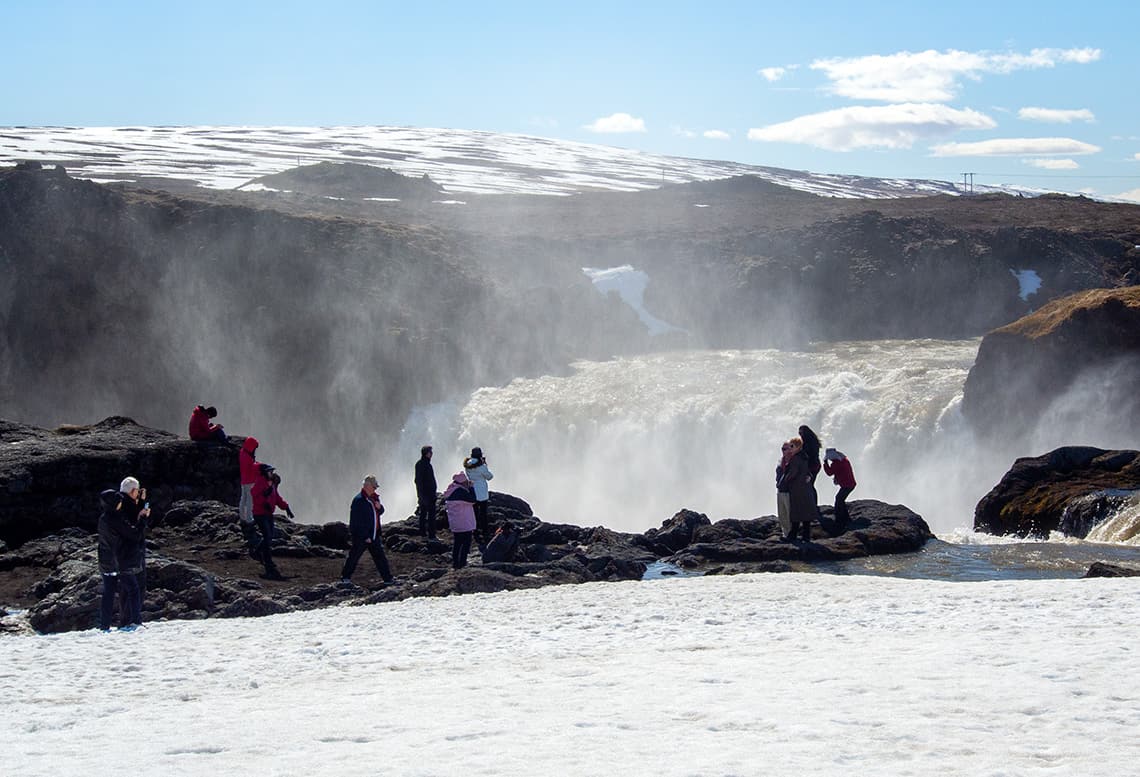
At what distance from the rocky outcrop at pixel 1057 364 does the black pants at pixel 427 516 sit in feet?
64.1

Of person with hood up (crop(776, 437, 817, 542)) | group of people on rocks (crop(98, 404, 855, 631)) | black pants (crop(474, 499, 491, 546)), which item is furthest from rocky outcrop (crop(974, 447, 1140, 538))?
black pants (crop(474, 499, 491, 546))

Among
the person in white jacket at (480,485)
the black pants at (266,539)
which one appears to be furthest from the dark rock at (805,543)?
the black pants at (266,539)

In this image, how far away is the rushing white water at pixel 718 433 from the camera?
36688 mm

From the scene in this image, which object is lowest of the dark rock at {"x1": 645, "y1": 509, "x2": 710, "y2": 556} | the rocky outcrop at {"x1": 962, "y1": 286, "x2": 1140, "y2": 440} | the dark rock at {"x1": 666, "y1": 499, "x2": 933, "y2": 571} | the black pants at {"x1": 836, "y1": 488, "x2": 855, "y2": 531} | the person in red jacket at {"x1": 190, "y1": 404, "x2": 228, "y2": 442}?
the dark rock at {"x1": 645, "y1": 509, "x2": 710, "y2": 556}

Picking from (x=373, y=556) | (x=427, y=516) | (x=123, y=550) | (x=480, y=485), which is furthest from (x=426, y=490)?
(x=123, y=550)

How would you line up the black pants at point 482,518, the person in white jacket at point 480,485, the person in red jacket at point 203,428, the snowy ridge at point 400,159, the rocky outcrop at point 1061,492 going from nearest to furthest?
the person in white jacket at point 480,485
the black pants at point 482,518
the rocky outcrop at point 1061,492
the person in red jacket at point 203,428
the snowy ridge at point 400,159

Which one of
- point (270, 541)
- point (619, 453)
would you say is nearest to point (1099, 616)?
point (270, 541)

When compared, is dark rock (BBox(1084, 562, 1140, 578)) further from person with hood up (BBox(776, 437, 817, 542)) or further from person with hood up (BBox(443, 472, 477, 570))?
person with hood up (BBox(443, 472, 477, 570))

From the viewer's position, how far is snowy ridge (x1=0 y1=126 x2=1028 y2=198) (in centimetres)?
9475

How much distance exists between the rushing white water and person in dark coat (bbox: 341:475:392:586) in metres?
18.8

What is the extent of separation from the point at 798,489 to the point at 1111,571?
20.6 ft

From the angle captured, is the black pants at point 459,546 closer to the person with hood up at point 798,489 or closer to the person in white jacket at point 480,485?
the person in white jacket at point 480,485

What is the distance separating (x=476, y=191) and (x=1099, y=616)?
270ft

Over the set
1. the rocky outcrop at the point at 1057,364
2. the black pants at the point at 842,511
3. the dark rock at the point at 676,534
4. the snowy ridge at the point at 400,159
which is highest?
the snowy ridge at the point at 400,159
